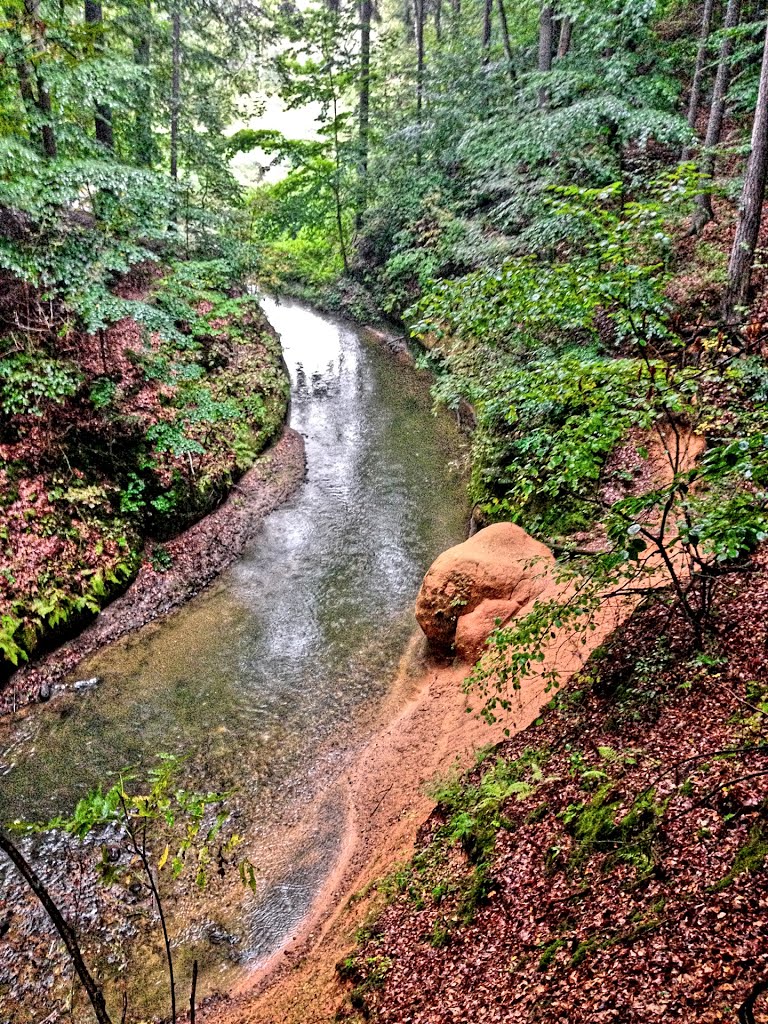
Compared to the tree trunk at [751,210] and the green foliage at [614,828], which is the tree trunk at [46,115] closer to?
the tree trunk at [751,210]

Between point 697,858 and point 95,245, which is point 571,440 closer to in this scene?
point 697,858

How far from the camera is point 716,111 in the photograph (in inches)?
450

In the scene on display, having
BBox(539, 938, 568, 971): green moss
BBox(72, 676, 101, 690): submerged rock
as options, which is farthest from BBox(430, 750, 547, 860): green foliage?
BBox(72, 676, 101, 690): submerged rock

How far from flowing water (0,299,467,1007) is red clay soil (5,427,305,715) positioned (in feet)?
0.89

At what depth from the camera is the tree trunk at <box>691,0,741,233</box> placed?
1060cm

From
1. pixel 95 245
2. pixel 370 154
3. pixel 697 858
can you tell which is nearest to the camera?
pixel 697 858

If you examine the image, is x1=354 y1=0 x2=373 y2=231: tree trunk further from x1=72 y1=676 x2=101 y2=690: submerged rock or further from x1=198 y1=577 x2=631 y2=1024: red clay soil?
x1=72 y1=676 x2=101 y2=690: submerged rock

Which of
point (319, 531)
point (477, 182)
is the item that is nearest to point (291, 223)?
point (477, 182)

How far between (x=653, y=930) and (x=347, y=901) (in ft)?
12.4

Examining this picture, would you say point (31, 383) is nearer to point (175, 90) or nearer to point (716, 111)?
point (175, 90)

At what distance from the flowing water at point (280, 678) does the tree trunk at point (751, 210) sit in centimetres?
625

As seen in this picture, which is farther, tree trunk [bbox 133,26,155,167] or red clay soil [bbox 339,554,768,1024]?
tree trunk [bbox 133,26,155,167]

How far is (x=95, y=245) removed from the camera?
10.8 metres

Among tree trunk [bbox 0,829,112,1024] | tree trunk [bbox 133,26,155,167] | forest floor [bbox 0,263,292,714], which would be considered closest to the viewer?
tree trunk [bbox 0,829,112,1024]
